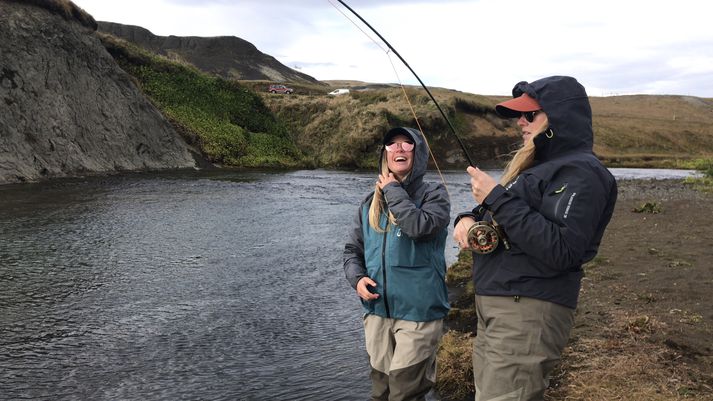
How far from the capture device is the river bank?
4730mm

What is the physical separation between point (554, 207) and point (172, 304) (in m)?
6.57

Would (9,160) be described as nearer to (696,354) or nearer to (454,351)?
(454,351)

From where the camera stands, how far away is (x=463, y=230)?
3133 mm

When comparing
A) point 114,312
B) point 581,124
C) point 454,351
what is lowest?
point 114,312

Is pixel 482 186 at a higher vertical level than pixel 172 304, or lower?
higher

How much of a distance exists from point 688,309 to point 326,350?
14.6 feet

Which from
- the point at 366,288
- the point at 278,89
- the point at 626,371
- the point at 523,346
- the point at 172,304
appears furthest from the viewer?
the point at 278,89

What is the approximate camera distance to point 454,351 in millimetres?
5738

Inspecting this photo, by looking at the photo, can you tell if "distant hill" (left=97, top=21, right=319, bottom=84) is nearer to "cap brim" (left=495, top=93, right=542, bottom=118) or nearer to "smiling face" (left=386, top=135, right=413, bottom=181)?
"smiling face" (left=386, top=135, right=413, bottom=181)

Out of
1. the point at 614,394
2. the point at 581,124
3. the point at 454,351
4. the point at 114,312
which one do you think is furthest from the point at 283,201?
the point at 581,124

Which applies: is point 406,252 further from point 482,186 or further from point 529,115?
point 529,115

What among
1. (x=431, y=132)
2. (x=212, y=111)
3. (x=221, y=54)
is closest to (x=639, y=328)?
(x=212, y=111)

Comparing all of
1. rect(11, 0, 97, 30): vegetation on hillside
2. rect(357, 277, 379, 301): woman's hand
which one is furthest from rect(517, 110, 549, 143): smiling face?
rect(11, 0, 97, 30): vegetation on hillside

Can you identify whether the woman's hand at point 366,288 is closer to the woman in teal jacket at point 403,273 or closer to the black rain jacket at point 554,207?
the woman in teal jacket at point 403,273
